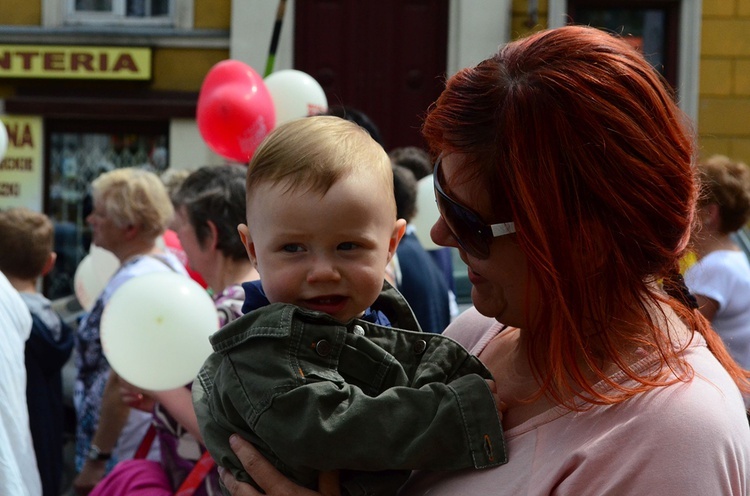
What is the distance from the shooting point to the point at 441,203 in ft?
5.82

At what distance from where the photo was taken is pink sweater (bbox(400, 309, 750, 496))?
1.44 metres

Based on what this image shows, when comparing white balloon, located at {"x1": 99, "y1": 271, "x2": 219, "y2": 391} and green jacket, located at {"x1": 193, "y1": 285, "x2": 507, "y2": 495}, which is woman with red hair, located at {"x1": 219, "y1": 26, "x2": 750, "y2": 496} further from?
white balloon, located at {"x1": 99, "y1": 271, "x2": 219, "y2": 391}

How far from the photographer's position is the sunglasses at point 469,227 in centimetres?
167

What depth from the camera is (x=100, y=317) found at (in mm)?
4219

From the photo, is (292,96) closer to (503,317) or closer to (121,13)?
(503,317)

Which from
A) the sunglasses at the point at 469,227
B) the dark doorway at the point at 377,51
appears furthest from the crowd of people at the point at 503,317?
the dark doorway at the point at 377,51

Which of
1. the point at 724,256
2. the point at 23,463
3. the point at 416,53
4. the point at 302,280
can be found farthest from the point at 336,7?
the point at 302,280

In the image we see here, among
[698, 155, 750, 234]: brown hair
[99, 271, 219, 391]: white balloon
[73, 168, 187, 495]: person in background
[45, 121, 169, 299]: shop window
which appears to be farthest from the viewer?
[45, 121, 169, 299]: shop window

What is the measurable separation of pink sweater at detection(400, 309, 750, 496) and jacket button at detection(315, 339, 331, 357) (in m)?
0.32

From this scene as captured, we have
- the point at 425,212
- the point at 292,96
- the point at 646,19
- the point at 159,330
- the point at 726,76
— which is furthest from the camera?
the point at 646,19

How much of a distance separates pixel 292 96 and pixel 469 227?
441cm

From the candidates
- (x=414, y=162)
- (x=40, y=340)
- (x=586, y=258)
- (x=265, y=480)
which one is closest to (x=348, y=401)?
(x=265, y=480)

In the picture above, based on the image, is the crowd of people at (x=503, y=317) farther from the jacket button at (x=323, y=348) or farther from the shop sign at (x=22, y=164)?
the shop sign at (x=22, y=164)

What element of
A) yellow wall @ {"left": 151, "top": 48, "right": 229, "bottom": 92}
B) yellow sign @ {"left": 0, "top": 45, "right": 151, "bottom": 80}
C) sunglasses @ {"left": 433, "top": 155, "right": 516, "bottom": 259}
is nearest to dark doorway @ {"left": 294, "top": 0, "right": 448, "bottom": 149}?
yellow wall @ {"left": 151, "top": 48, "right": 229, "bottom": 92}
